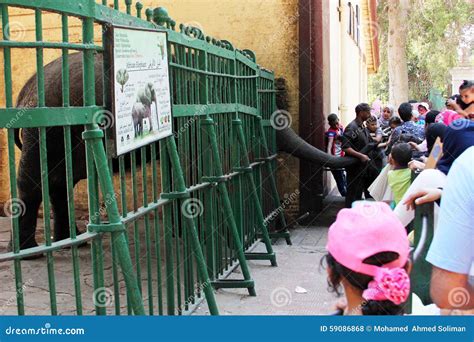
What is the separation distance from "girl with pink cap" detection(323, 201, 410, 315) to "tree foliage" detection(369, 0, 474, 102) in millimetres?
27573

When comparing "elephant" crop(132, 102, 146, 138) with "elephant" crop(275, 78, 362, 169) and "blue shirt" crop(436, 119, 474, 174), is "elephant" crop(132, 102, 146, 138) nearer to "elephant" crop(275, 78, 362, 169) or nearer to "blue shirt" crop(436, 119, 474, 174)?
"blue shirt" crop(436, 119, 474, 174)

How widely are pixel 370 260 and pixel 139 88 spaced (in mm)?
2189

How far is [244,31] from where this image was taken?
402 inches

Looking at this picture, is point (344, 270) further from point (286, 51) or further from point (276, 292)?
point (286, 51)

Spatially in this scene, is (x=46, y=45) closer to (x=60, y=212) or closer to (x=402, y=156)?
(x=402, y=156)

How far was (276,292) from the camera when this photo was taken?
642 cm

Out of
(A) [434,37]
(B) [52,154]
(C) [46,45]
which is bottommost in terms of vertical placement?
(B) [52,154]

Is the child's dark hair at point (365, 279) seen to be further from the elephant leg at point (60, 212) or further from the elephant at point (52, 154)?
the elephant leg at point (60, 212)

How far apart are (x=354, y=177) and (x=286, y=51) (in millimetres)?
1979

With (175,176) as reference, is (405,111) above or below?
above

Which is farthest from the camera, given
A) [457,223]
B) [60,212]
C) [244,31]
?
[244,31]

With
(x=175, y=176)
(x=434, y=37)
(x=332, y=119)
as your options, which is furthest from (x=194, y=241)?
(x=434, y=37)

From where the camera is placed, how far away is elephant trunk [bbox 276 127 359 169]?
938 cm
